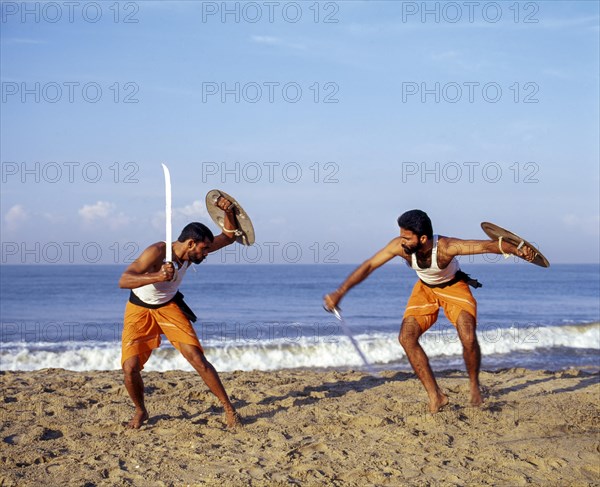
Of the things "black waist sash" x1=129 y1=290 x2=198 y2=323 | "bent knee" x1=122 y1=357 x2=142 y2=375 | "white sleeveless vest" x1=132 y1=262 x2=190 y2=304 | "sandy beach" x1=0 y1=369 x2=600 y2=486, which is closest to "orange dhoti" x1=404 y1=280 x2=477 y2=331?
"sandy beach" x1=0 y1=369 x2=600 y2=486

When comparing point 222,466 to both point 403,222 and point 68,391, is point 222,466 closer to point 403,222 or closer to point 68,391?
point 403,222

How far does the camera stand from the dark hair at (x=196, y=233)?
5945 mm

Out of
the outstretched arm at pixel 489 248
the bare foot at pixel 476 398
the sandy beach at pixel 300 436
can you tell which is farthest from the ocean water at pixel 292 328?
the outstretched arm at pixel 489 248

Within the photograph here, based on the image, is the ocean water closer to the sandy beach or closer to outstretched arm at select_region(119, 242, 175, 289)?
the sandy beach

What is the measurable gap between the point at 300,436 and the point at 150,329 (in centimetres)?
155

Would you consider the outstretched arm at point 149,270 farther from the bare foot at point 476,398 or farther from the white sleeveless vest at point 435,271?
the bare foot at point 476,398

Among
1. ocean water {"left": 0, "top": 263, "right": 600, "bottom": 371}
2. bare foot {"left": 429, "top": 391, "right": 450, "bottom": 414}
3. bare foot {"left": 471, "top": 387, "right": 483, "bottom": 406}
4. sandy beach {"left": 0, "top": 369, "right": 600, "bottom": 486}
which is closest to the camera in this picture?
sandy beach {"left": 0, "top": 369, "right": 600, "bottom": 486}

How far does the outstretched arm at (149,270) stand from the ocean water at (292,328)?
6.70m

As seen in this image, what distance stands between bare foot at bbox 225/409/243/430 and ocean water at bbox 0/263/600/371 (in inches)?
249

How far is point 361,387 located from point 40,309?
2144 cm

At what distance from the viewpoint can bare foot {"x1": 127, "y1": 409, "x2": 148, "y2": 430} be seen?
20.3ft

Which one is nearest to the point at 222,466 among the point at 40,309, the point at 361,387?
the point at 361,387

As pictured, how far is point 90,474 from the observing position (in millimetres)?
5023

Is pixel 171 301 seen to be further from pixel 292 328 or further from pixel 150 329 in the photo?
pixel 292 328
